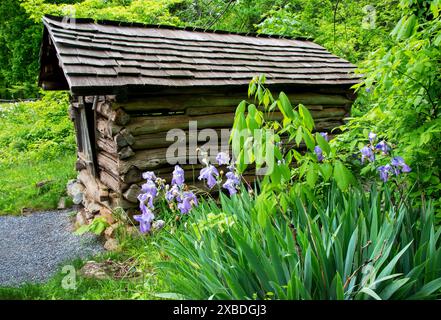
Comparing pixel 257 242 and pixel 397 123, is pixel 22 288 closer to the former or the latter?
pixel 257 242

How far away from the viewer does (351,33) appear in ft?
35.3

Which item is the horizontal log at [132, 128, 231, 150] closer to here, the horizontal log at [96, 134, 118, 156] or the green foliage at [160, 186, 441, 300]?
the horizontal log at [96, 134, 118, 156]

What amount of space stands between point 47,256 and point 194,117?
9.14ft

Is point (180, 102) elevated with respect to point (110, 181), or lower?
elevated

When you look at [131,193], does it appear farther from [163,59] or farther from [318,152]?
[318,152]

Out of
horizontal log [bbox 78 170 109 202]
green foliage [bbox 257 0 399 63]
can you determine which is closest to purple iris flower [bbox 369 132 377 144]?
horizontal log [bbox 78 170 109 202]

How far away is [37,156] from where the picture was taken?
10680mm

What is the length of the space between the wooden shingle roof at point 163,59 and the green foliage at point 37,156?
2487 millimetres

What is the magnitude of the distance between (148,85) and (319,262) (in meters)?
3.22

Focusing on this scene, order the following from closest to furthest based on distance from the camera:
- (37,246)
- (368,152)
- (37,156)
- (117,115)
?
(368,152)
(117,115)
(37,246)
(37,156)

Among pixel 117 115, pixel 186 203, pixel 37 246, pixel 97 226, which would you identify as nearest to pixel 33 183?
pixel 37 246

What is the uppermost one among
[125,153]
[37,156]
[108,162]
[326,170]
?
[326,170]

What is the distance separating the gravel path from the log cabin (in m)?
0.64

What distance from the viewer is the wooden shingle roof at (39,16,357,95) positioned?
454 centimetres
